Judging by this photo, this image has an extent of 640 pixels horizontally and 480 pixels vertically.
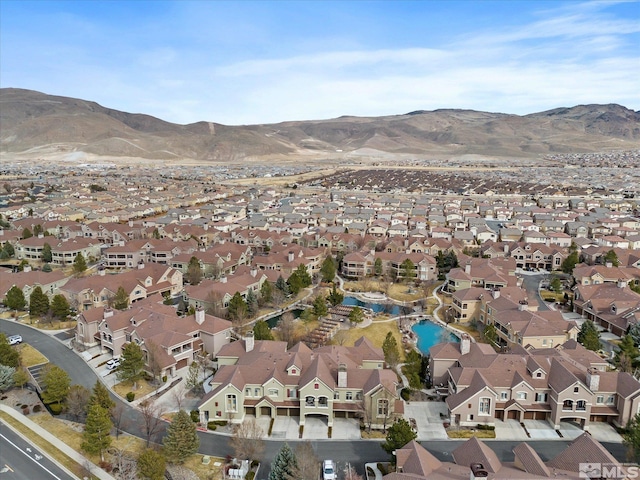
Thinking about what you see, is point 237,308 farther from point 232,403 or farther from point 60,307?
point 60,307

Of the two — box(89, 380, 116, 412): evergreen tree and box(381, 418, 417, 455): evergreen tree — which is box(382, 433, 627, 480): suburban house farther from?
box(89, 380, 116, 412): evergreen tree

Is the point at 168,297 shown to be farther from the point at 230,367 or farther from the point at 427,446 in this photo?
the point at 427,446

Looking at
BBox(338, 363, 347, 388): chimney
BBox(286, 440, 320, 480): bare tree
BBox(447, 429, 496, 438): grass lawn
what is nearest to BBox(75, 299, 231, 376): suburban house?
BBox(338, 363, 347, 388): chimney

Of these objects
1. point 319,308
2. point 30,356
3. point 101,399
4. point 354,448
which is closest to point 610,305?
point 319,308

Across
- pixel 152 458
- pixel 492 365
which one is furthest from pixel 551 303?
pixel 152 458

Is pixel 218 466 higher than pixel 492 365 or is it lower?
lower
